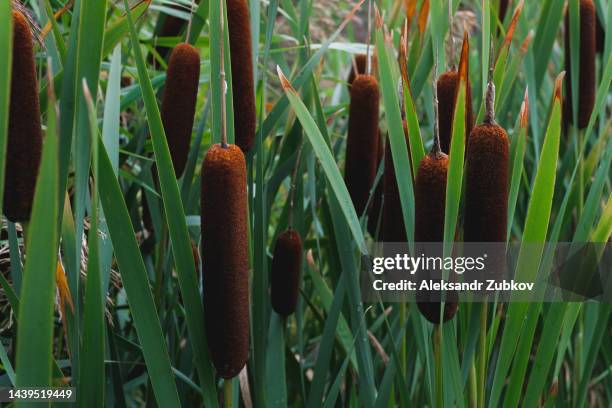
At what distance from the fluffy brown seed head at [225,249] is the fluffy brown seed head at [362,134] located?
0.39m

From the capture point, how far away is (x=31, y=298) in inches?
24.1

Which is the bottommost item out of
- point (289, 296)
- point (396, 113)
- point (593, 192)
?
point (289, 296)

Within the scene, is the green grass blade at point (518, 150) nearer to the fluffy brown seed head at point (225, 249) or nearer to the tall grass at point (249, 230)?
the tall grass at point (249, 230)

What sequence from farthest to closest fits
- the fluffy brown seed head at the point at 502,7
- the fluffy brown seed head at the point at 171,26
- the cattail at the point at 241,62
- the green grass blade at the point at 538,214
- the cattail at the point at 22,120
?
the fluffy brown seed head at the point at 502,7 < the fluffy brown seed head at the point at 171,26 < the cattail at the point at 241,62 < the green grass blade at the point at 538,214 < the cattail at the point at 22,120

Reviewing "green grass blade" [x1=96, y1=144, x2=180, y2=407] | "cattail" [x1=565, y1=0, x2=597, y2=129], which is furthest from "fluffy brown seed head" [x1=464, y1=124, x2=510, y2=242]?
"cattail" [x1=565, y1=0, x2=597, y2=129]

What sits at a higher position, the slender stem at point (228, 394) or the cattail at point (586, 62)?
the cattail at point (586, 62)

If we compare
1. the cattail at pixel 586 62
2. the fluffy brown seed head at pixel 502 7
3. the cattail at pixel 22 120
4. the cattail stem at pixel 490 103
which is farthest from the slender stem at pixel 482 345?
the fluffy brown seed head at pixel 502 7

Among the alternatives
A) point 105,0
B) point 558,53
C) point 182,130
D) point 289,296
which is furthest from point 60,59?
point 558,53

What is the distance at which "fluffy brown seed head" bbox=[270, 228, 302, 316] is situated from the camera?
1.05m

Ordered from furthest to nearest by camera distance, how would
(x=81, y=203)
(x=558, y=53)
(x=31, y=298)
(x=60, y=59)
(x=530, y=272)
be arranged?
(x=558, y=53) → (x=60, y=59) → (x=530, y=272) → (x=81, y=203) → (x=31, y=298)

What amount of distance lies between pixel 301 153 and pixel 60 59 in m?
0.37

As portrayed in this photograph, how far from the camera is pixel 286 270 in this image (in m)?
1.05

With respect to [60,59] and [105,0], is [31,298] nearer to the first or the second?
[105,0]

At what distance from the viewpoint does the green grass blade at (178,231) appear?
0.77 m
